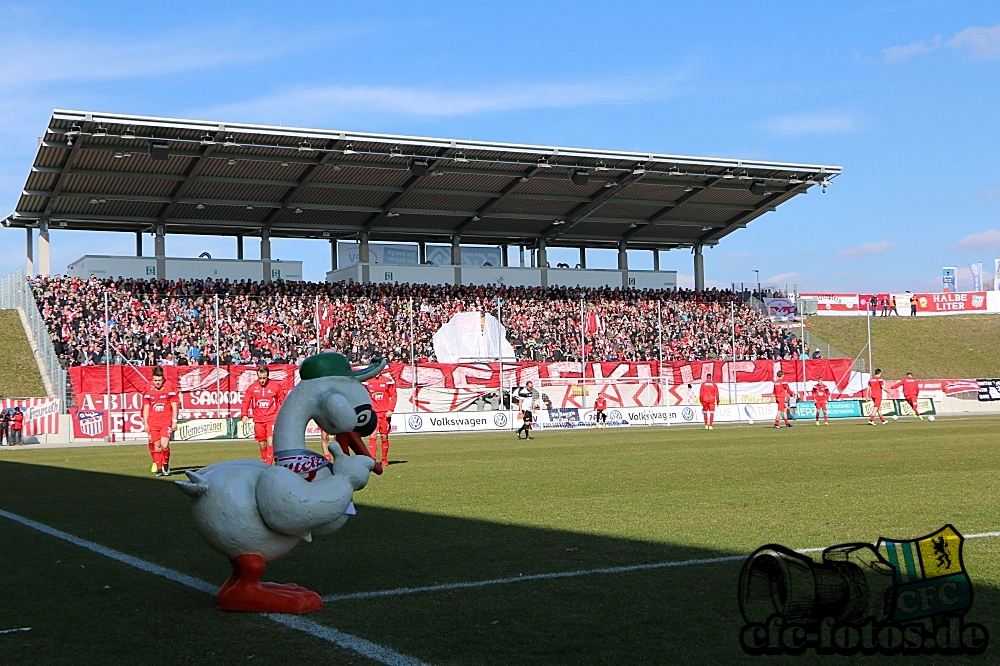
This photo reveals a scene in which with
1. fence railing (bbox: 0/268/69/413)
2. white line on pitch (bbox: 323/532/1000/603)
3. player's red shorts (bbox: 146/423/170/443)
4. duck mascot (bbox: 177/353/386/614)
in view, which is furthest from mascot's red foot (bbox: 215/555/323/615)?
fence railing (bbox: 0/268/69/413)

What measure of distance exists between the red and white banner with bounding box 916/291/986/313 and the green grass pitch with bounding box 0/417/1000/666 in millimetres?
62014

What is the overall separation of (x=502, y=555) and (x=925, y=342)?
6543 cm

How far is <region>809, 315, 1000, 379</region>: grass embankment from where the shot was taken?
62875 mm

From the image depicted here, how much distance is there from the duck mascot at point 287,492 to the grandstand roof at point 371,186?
36.3m

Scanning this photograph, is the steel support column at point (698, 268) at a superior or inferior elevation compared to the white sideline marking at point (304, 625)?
superior

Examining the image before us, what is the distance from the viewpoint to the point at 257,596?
6469 mm

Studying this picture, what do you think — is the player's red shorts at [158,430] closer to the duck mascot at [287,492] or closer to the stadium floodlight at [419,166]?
the duck mascot at [287,492]

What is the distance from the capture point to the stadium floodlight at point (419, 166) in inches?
1837

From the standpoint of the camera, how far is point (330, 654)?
17.6 ft

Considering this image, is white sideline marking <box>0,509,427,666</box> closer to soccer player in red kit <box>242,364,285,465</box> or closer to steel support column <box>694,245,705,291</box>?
soccer player in red kit <box>242,364,285,465</box>

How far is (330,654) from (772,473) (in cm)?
1160

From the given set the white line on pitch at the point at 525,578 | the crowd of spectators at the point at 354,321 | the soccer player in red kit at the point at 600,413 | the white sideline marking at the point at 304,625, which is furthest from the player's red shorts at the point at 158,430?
the soccer player in red kit at the point at 600,413

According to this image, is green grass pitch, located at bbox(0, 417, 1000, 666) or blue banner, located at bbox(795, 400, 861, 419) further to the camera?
blue banner, located at bbox(795, 400, 861, 419)

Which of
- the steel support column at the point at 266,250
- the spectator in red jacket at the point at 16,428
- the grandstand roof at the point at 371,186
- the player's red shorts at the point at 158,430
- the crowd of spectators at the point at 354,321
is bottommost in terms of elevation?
the spectator in red jacket at the point at 16,428
